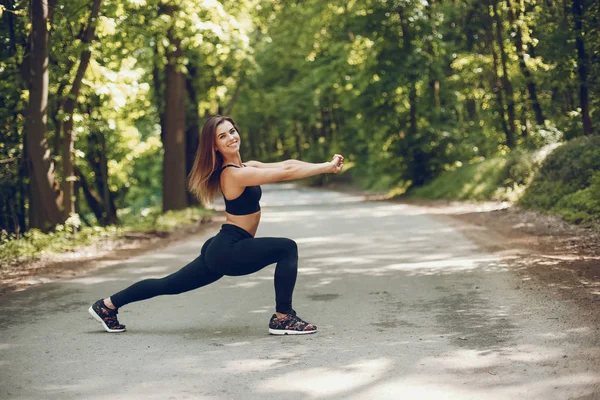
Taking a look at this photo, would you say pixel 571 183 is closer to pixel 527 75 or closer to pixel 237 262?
pixel 527 75

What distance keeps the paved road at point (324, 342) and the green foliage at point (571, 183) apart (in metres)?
5.74

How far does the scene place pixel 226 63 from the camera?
3161 cm

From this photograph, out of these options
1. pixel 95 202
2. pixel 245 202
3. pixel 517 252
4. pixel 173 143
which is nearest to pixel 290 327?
pixel 245 202

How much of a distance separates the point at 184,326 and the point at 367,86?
27.7 m

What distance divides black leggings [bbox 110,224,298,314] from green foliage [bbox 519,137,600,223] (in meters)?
9.49

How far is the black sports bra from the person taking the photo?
6953mm

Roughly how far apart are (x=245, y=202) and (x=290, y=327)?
3.71 feet

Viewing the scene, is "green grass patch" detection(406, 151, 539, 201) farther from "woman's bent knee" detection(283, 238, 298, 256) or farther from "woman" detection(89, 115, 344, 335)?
"woman" detection(89, 115, 344, 335)

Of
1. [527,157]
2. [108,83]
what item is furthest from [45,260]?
[527,157]

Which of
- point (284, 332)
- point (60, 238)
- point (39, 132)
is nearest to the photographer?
point (284, 332)

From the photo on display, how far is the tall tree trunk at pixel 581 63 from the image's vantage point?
1916 centimetres

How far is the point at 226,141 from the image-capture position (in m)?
6.97

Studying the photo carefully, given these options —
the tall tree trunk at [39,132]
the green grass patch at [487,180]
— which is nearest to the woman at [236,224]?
the tall tree trunk at [39,132]

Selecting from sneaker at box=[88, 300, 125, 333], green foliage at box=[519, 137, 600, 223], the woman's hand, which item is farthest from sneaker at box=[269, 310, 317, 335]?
green foliage at box=[519, 137, 600, 223]
